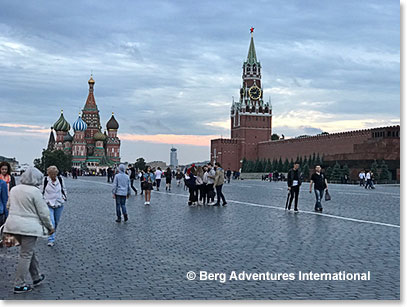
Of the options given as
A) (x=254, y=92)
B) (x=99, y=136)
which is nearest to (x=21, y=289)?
(x=99, y=136)

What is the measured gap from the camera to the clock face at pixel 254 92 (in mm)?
97000

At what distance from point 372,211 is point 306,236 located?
16.6 ft

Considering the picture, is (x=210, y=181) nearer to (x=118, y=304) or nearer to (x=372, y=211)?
(x=372, y=211)

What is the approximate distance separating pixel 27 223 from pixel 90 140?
91.8 m

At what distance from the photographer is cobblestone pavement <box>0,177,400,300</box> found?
15.0ft

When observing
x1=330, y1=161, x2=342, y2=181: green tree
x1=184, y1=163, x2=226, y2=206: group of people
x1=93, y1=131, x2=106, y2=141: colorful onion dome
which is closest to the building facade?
x1=93, y1=131, x2=106, y2=141: colorful onion dome

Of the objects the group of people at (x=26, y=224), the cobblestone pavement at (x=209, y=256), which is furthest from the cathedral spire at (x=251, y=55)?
the group of people at (x=26, y=224)

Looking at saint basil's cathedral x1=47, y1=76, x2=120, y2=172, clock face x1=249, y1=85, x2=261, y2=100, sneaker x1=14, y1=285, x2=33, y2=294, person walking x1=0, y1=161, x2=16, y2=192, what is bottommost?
sneaker x1=14, y1=285, x2=33, y2=294

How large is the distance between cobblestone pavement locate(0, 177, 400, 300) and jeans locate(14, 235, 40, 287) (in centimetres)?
13

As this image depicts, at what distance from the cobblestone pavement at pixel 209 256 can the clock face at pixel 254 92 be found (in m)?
86.7

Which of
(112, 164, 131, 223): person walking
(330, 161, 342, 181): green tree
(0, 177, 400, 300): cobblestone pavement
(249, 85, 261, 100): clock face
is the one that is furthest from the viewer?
(249, 85, 261, 100): clock face

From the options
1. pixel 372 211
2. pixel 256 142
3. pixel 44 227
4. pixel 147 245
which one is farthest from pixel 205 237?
pixel 256 142

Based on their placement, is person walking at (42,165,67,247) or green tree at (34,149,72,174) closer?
person walking at (42,165,67,247)

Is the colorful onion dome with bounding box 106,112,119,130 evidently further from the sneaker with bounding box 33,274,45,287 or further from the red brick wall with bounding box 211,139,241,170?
the sneaker with bounding box 33,274,45,287
